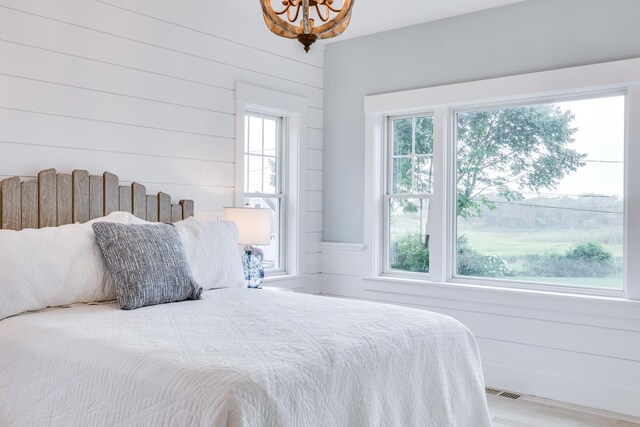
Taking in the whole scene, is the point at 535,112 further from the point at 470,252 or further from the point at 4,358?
the point at 4,358

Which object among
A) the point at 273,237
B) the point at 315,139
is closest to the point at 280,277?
the point at 273,237

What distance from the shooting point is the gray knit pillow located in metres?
2.63

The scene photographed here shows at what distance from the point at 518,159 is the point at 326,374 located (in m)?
2.67

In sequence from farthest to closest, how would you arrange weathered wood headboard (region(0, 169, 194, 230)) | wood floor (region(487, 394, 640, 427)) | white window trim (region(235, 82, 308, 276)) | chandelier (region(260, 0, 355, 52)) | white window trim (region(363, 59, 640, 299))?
1. white window trim (region(235, 82, 308, 276))
2. white window trim (region(363, 59, 640, 299))
3. wood floor (region(487, 394, 640, 427))
4. weathered wood headboard (region(0, 169, 194, 230))
5. chandelier (region(260, 0, 355, 52))

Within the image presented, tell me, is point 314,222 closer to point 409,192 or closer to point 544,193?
point 409,192

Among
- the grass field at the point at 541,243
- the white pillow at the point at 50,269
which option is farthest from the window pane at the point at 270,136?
the white pillow at the point at 50,269

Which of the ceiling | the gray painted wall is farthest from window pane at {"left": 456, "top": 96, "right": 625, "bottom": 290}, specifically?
the ceiling

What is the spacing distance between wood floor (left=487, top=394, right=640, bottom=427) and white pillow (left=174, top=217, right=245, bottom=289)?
67.3 inches

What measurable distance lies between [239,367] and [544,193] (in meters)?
2.85

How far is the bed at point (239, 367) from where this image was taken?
1.64 m

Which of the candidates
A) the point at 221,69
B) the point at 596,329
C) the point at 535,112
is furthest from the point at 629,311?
the point at 221,69

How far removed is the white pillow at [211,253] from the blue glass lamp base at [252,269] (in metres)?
0.40

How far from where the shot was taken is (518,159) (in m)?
3.96

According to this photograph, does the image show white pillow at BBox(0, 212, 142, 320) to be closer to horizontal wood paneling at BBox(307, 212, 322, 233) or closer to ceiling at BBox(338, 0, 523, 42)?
horizontal wood paneling at BBox(307, 212, 322, 233)
